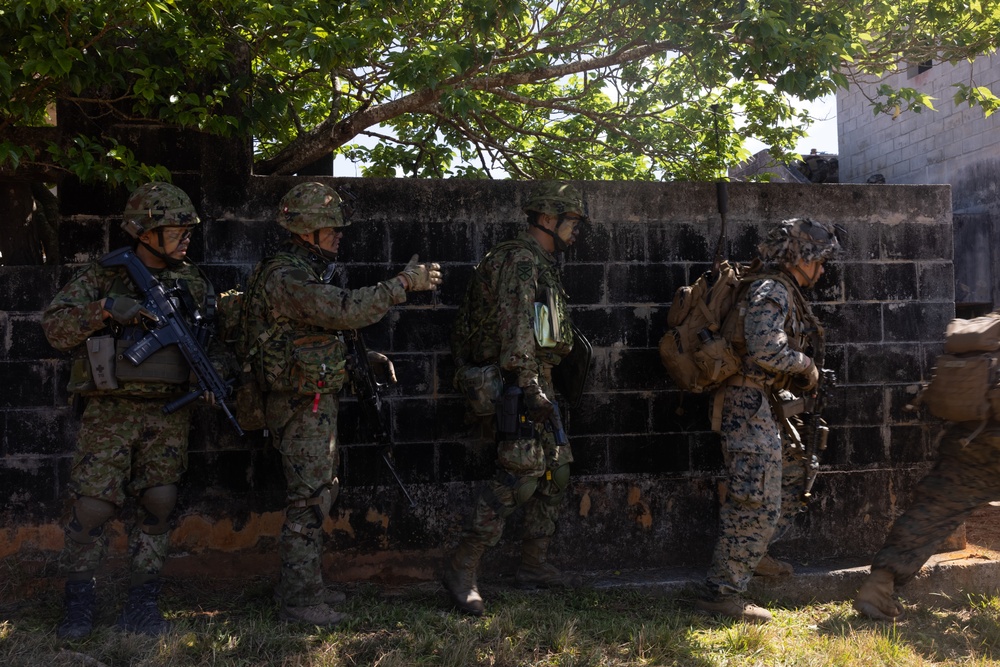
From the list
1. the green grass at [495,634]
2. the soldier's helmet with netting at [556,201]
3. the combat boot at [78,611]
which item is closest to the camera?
the green grass at [495,634]

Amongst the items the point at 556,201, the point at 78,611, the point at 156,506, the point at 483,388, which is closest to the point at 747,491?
the point at 483,388

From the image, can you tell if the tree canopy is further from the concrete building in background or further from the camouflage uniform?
the concrete building in background

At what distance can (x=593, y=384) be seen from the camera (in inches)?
196

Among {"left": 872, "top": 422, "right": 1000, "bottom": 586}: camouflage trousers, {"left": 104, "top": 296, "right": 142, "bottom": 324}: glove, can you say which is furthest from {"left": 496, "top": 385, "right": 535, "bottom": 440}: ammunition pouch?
{"left": 872, "top": 422, "right": 1000, "bottom": 586}: camouflage trousers

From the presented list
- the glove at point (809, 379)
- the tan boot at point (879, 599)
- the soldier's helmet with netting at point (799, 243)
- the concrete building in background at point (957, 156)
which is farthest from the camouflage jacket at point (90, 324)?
the concrete building in background at point (957, 156)

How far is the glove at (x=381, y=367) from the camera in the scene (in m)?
4.38

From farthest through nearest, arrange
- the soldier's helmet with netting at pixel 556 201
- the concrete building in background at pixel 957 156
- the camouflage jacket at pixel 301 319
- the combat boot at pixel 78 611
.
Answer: the concrete building in background at pixel 957 156 → the soldier's helmet with netting at pixel 556 201 → the camouflage jacket at pixel 301 319 → the combat boot at pixel 78 611

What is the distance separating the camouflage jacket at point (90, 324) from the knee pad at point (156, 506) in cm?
45

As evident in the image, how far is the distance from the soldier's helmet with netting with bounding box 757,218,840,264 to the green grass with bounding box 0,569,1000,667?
1.82m

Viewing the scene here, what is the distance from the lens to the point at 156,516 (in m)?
4.02

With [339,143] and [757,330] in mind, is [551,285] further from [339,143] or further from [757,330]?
[339,143]

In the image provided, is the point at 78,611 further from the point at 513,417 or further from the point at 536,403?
the point at 536,403

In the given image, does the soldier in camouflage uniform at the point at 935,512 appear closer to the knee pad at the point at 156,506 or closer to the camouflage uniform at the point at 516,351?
the camouflage uniform at the point at 516,351

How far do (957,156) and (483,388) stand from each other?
329 inches
